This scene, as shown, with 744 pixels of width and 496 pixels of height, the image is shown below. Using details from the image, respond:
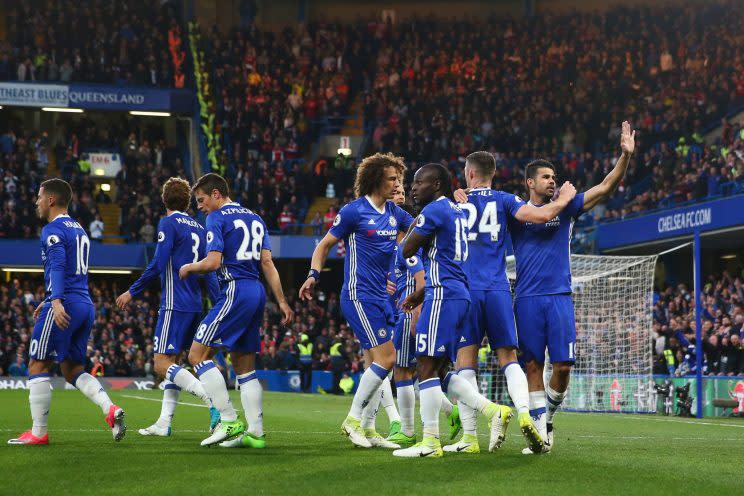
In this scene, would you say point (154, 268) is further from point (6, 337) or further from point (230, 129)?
point (230, 129)

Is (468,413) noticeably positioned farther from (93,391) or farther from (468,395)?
(93,391)

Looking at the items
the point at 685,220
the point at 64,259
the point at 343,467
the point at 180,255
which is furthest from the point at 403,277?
the point at 685,220

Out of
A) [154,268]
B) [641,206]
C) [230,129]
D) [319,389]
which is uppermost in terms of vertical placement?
[230,129]

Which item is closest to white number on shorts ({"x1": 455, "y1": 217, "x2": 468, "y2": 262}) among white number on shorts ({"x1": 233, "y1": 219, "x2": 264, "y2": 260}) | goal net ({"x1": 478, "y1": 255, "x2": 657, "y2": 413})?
white number on shorts ({"x1": 233, "y1": 219, "x2": 264, "y2": 260})

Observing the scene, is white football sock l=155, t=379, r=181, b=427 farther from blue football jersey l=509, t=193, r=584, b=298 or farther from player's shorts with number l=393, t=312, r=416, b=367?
blue football jersey l=509, t=193, r=584, b=298

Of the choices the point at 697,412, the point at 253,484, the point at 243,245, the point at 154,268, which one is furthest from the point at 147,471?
the point at 697,412

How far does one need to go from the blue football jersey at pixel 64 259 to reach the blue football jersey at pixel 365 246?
245cm

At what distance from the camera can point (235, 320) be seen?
10039mm

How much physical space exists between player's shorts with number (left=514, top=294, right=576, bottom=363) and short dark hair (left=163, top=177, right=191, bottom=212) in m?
3.81

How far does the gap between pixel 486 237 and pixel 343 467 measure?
2462 mm

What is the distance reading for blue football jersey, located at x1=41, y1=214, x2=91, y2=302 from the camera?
1014 cm

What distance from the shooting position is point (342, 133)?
43719mm

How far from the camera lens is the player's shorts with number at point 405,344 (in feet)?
33.4

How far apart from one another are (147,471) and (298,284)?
116 ft
